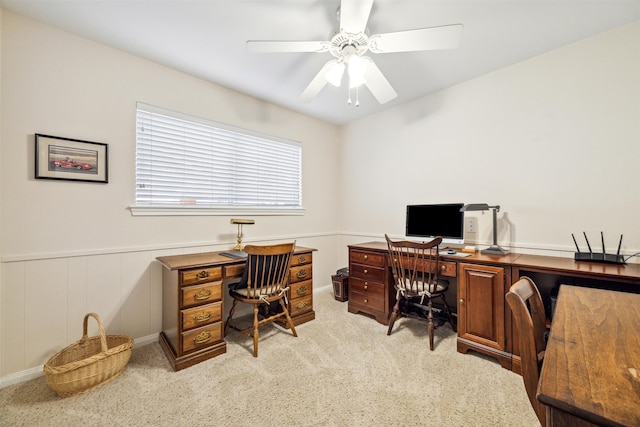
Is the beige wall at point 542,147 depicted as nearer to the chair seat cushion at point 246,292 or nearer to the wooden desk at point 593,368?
the wooden desk at point 593,368

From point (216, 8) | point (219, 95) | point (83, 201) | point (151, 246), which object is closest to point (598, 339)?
point (216, 8)

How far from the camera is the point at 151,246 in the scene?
2418mm

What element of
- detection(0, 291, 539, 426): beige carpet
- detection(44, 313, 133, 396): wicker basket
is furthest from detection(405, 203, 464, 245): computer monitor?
detection(44, 313, 133, 396): wicker basket

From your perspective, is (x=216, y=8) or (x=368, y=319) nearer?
(x=216, y=8)

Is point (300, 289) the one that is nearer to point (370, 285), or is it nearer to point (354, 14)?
point (370, 285)

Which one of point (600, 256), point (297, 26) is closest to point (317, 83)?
point (297, 26)

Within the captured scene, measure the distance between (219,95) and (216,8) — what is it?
1.12 m

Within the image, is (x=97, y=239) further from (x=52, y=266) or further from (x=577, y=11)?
(x=577, y=11)

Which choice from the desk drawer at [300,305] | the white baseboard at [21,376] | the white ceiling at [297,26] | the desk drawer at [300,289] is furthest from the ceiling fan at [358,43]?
the white baseboard at [21,376]

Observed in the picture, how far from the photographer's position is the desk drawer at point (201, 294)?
2047mm

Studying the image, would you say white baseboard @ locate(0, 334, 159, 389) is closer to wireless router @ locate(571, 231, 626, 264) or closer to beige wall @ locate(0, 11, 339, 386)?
beige wall @ locate(0, 11, 339, 386)

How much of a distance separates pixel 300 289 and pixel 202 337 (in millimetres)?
1022

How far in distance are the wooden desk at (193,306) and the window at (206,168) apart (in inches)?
24.3

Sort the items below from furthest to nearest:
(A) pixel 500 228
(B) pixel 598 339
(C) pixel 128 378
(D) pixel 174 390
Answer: (A) pixel 500 228, (C) pixel 128 378, (D) pixel 174 390, (B) pixel 598 339
